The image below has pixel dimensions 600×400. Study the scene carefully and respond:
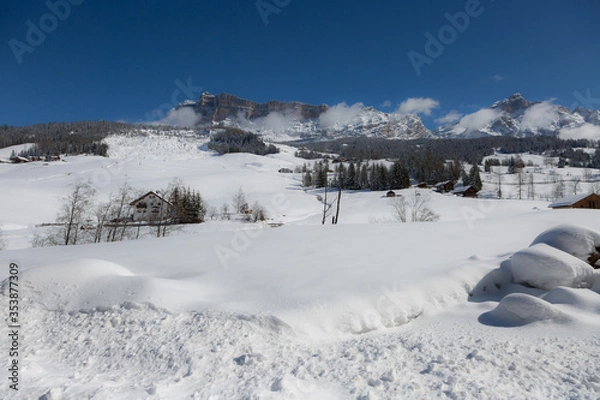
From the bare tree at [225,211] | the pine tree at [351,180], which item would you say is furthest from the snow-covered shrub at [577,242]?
the pine tree at [351,180]

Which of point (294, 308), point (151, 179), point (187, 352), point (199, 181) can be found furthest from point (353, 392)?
point (151, 179)

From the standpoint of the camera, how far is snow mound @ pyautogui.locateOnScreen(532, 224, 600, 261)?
8.37 meters

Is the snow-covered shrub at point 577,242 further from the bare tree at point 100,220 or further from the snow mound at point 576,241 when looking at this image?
the bare tree at point 100,220

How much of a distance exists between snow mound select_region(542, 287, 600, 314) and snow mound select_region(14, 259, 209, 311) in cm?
799

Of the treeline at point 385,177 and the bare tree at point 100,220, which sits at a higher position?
the treeline at point 385,177

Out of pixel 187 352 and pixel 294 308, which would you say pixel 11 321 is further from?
pixel 294 308

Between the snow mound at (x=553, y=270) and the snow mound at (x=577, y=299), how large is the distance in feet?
3.32

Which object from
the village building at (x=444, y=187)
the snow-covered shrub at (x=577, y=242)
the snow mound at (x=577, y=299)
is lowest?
the snow mound at (x=577, y=299)

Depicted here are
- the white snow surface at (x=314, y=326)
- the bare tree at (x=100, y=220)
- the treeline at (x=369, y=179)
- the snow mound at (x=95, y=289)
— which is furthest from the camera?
the treeline at (x=369, y=179)

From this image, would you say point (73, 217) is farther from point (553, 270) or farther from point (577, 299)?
point (577, 299)

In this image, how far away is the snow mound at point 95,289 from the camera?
683 centimetres

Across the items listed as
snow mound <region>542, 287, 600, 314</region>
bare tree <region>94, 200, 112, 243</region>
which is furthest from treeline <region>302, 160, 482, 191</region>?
snow mound <region>542, 287, 600, 314</region>

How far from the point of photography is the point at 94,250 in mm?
14656

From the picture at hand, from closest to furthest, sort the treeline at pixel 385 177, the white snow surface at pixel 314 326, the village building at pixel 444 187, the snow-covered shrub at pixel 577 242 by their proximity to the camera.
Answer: the white snow surface at pixel 314 326, the snow-covered shrub at pixel 577 242, the village building at pixel 444 187, the treeline at pixel 385 177
